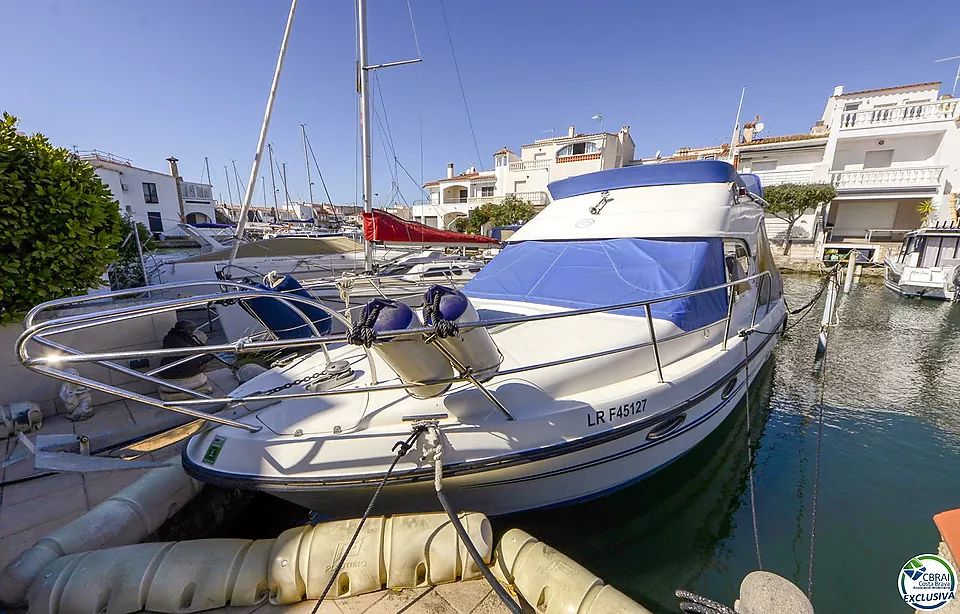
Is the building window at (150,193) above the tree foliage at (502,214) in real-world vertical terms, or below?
above

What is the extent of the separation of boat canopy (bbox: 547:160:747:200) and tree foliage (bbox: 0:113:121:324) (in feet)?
17.5

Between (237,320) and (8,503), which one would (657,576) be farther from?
(237,320)

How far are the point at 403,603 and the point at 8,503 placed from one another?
2.99 metres

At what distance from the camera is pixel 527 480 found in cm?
263

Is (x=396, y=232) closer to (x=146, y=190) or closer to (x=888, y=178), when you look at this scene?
(x=888, y=178)

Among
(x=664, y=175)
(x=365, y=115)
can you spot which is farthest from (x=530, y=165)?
(x=664, y=175)

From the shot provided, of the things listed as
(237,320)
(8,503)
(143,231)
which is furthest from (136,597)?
(143,231)

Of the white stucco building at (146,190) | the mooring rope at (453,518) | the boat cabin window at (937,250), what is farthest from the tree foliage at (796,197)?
the white stucco building at (146,190)

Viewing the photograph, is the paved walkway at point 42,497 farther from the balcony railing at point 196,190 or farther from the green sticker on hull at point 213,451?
the balcony railing at point 196,190

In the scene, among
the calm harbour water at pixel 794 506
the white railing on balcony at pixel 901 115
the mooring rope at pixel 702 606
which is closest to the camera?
the mooring rope at pixel 702 606

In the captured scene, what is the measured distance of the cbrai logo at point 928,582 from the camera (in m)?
1.70

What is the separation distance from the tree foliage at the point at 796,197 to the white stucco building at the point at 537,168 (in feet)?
31.4

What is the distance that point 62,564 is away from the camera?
2.06 meters

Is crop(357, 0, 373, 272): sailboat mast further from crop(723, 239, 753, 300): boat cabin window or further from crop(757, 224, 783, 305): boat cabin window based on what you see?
crop(757, 224, 783, 305): boat cabin window
